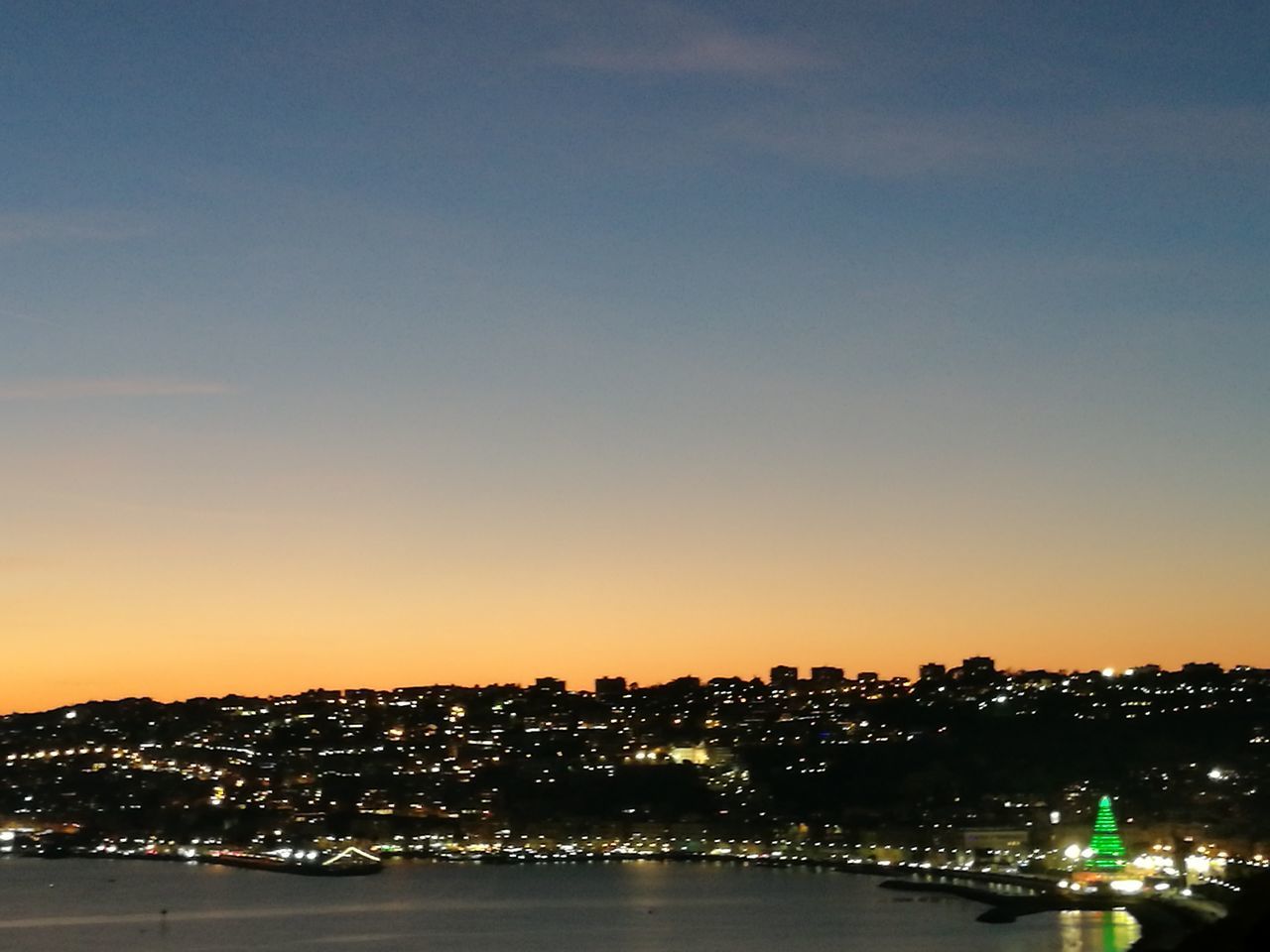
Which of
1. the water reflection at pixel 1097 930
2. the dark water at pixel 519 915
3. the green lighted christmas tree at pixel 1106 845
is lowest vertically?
the water reflection at pixel 1097 930

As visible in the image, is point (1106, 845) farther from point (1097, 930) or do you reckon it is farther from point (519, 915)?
point (519, 915)

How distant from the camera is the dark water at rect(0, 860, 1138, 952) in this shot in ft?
155

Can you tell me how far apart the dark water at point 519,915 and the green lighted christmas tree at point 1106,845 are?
422 cm

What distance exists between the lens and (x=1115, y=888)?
186 ft

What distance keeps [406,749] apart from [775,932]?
6132cm

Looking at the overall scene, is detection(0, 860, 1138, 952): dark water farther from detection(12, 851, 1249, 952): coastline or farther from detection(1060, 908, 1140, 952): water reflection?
detection(12, 851, 1249, 952): coastline

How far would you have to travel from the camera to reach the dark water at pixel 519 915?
47094 mm

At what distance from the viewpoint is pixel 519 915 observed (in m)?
55.7

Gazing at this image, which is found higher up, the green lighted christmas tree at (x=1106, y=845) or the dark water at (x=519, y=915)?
the green lighted christmas tree at (x=1106, y=845)

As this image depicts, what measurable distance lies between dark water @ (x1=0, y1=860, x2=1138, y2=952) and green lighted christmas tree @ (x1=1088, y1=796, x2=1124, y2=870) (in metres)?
4.22

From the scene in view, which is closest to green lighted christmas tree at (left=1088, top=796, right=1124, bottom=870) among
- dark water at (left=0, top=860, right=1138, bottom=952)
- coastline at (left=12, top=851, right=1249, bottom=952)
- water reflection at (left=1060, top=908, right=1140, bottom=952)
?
coastline at (left=12, top=851, right=1249, bottom=952)

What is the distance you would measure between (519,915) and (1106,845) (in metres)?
17.6

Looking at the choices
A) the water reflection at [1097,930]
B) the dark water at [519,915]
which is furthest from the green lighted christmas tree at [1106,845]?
the water reflection at [1097,930]

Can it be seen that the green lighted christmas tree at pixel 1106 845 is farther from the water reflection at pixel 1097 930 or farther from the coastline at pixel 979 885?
the water reflection at pixel 1097 930
